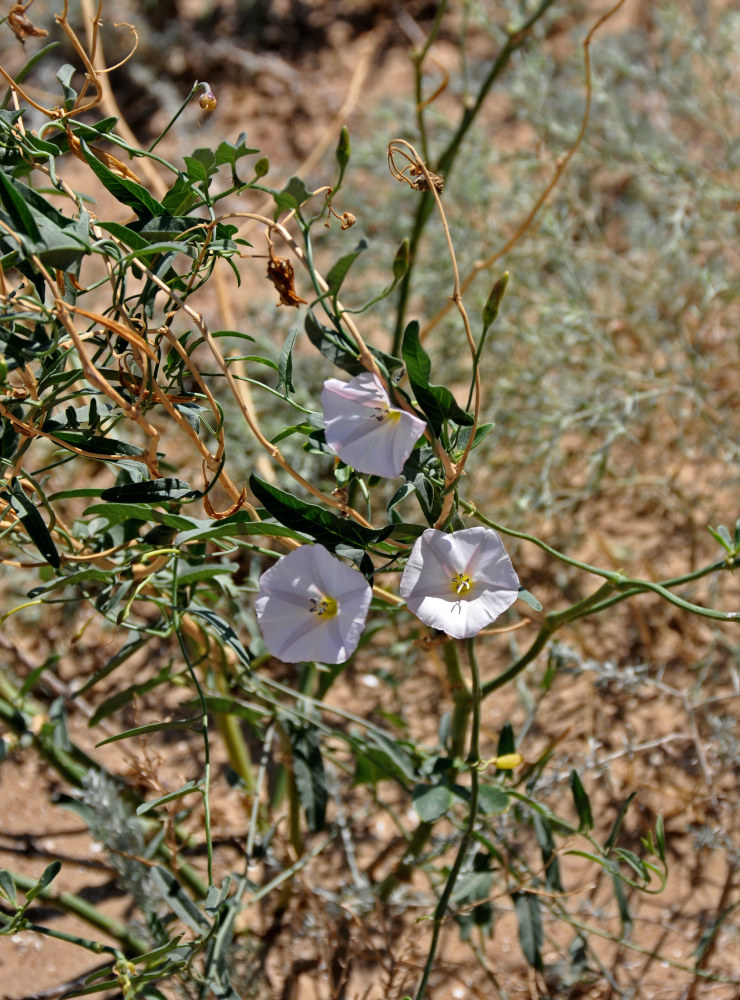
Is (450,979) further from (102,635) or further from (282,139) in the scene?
(282,139)

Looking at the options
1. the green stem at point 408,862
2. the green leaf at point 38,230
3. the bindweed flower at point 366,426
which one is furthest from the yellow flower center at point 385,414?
the green stem at point 408,862

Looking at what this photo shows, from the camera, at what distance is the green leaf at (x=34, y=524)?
2.20 feet

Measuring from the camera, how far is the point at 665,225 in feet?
6.37

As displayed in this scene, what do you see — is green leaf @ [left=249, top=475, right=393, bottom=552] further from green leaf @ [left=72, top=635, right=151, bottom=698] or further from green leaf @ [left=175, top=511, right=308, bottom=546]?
green leaf @ [left=72, top=635, right=151, bottom=698]

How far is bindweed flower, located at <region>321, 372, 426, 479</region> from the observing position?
0.60 m

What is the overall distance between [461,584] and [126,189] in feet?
1.30

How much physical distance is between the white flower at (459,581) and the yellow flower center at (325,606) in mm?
59

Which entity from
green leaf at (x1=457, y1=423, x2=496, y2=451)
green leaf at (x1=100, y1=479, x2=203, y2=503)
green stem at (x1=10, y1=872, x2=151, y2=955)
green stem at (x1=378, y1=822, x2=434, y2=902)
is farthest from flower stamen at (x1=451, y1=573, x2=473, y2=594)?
green stem at (x1=10, y1=872, x2=151, y2=955)

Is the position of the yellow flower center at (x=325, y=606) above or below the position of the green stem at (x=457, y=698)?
below

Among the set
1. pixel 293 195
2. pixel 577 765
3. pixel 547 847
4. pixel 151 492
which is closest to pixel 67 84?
pixel 293 195

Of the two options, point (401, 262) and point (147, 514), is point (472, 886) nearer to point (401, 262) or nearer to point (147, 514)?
point (147, 514)

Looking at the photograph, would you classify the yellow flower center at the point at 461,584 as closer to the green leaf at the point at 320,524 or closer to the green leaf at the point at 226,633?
the green leaf at the point at 320,524

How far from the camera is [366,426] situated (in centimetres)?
62

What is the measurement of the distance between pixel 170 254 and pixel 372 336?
1.36 metres
